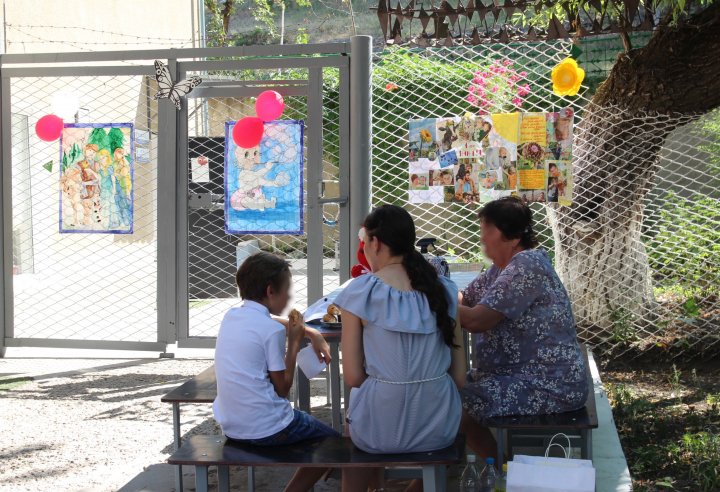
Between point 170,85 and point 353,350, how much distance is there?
4.32m

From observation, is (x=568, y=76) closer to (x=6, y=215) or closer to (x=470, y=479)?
(x=470, y=479)

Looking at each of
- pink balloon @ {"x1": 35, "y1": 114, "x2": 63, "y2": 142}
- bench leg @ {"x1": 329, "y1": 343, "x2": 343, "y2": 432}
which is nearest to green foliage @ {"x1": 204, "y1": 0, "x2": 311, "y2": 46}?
pink balloon @ {"x1": 35, "y1": 114, "x2": 63, "y2": 142}

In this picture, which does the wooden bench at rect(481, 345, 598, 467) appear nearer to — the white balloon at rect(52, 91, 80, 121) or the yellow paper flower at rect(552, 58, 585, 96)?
the yellow paper flower at rect(552, 58, 585, 96)

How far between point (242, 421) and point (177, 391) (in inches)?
33.9

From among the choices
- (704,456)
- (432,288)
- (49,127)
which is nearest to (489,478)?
(432,288)

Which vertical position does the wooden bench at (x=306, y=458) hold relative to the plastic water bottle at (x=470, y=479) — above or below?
above

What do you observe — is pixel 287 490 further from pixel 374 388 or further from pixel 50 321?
pixel 50 321

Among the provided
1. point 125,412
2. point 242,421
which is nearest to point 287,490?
point 242,421

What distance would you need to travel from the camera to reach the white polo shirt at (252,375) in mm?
3475

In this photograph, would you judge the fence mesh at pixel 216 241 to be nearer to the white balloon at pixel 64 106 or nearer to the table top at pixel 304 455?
the white balloon at pixel 64 106

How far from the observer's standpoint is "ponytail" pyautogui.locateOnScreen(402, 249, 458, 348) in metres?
3.37

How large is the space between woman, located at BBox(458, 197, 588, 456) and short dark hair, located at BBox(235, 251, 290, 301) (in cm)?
82

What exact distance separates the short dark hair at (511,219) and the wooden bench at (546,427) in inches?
30.2

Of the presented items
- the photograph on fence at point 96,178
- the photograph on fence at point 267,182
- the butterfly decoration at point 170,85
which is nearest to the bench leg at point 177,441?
the photograph on fence at point 267,182
